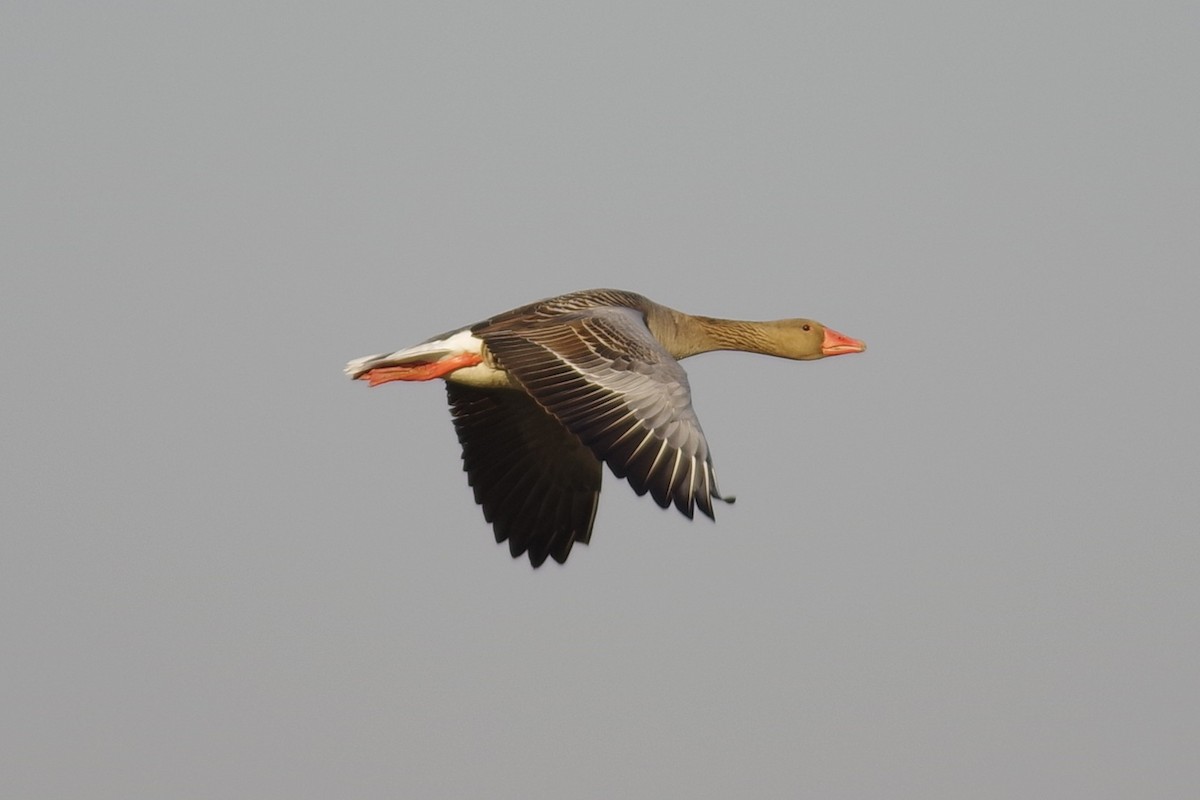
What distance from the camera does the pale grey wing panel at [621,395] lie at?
38.0 ft

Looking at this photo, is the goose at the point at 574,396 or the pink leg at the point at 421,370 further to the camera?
the pink leg at the point at 421,370

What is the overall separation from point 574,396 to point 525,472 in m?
3.97

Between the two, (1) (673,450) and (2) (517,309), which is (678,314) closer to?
(2) (517,309)

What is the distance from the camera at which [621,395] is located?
40.9 ft

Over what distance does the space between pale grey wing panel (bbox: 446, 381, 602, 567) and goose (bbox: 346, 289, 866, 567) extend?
0.4 inches

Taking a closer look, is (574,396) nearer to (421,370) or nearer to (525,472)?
(421,370)

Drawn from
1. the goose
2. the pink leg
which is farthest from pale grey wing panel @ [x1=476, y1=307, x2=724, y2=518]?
the pink leg

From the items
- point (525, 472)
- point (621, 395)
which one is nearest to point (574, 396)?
point (621, 395)

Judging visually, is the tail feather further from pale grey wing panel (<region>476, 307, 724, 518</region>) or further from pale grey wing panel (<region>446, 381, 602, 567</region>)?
pale grey wing panel (<region>446, 381, 602, 567</region>)

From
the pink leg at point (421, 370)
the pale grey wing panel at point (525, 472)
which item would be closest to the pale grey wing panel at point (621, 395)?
the pink leg at point (421, 370)

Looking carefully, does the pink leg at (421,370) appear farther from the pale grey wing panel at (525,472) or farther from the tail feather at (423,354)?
the pale grey wing panel at (525,472)

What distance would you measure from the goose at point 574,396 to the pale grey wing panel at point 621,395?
0.04 feet

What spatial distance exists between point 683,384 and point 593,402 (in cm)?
74

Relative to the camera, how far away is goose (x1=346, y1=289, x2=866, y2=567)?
11.9 m
